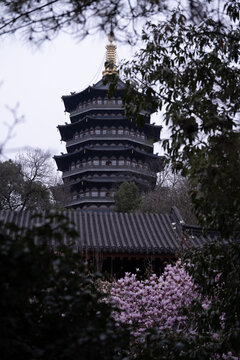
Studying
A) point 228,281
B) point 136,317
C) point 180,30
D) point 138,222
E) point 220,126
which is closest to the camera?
point 220,126

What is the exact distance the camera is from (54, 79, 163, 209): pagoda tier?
1200 inches

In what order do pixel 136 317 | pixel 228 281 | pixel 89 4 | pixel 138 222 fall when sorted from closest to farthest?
pixel 89 4
pixel 228 281
pixel 136 317
pixel 138 222

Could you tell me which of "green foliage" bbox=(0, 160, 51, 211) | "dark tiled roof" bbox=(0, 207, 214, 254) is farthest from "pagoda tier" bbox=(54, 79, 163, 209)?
"dark tiled roof" bbox=(0, 207, 214, 254)

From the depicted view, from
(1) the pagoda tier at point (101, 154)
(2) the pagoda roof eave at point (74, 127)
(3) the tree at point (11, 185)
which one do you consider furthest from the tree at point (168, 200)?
(3) the tree at point (11, 185)

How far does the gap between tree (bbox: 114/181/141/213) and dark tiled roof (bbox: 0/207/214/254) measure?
13.1 meters

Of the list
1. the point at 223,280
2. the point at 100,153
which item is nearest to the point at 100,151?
the point at 100,153

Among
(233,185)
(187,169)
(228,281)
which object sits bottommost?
(228,281)

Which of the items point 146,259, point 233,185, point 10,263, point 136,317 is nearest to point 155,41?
point 233,185

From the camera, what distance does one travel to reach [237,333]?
3465mm

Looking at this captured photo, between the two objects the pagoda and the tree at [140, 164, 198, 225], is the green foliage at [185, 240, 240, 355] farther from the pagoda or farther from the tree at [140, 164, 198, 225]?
the pagoda

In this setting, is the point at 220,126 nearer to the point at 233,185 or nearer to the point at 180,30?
the point at 233,185

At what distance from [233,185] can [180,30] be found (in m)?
1.87

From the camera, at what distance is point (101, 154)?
31.3 m

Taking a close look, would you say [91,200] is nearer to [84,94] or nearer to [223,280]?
[84,94]
